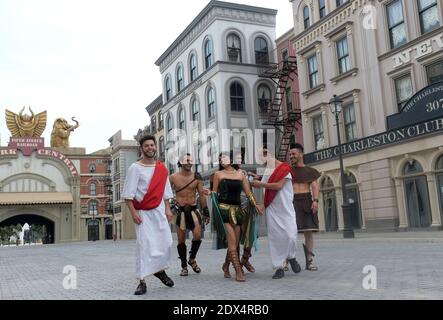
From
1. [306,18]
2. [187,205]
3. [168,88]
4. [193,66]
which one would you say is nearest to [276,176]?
[187,205]

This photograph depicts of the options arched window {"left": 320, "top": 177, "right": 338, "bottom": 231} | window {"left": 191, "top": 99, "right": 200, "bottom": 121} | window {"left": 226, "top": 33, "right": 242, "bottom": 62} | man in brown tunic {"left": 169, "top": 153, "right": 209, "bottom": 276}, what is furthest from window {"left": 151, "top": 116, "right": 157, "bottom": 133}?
A: man in brown tunic {"left": 169, "top": 153, "right": 209, "bottom": 276}

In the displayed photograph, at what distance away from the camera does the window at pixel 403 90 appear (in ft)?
64.3

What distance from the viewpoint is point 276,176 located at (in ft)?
24.9

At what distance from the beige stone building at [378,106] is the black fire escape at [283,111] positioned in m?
2.57

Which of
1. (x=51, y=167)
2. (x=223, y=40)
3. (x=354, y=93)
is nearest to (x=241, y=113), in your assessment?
(x=223, y=40)

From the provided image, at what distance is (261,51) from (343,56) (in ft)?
33.6

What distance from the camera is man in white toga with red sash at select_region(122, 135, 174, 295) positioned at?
6.39 meters

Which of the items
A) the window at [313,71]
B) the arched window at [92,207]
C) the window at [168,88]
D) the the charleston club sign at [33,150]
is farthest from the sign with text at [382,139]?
the arched window at [92,207]

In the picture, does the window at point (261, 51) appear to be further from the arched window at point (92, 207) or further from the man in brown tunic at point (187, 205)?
the arched window at point (92, 207)

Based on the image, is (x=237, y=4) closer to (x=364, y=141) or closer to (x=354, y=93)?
(x=354, y=93)

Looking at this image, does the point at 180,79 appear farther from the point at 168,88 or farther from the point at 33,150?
the point at 33,150
